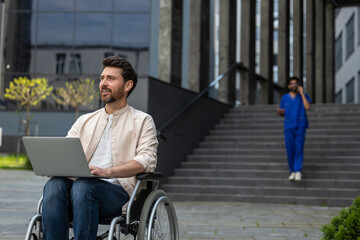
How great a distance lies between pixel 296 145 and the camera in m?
9.67

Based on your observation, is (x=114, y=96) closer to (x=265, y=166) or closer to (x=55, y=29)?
(x=265, y=166)

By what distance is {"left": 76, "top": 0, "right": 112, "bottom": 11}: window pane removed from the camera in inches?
1243

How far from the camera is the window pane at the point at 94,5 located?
104 ft

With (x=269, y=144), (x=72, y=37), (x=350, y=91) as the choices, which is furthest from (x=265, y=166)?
(x=350, y=91)

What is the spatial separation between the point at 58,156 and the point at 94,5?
29.3 meters

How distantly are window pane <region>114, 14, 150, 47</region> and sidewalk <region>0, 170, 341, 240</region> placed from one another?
2092cm

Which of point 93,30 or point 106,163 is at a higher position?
point 93,30

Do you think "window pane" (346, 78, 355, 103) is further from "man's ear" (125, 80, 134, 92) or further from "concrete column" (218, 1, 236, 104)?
"man's ear" (125, 80, 134, 92)

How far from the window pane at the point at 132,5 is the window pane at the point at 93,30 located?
2.44 ft

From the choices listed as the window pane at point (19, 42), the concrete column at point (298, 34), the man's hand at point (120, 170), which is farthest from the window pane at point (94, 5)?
the man's hand at point (120, 170)

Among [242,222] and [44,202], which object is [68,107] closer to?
[242,222]

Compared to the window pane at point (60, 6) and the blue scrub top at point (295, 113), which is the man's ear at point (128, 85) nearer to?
the blue scrub top at point (295, 113)

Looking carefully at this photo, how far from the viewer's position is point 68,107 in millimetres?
30375

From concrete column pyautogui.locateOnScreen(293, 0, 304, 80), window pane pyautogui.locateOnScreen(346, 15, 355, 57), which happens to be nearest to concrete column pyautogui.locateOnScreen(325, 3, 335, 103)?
window pane pyautogui.locateOnScreen(346, 15, 355, 57)
